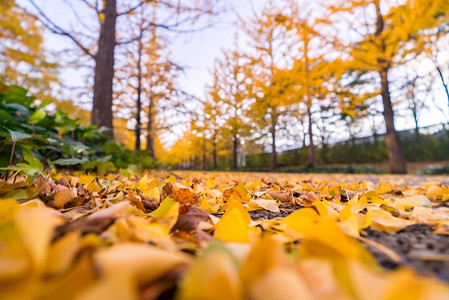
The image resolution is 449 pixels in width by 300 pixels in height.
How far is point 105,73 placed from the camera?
11.8 feet

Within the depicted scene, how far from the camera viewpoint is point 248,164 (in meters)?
15.5

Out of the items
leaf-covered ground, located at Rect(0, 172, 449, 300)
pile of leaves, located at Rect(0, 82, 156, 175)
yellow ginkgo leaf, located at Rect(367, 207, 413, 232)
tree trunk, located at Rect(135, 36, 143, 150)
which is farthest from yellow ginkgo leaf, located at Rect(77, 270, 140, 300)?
tree trunk, located at Rect(135, 36, 143, 150)

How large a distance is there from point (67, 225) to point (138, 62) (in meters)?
7.95

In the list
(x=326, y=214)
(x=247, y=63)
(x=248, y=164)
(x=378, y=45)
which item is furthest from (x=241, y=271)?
(x=248, y=164)

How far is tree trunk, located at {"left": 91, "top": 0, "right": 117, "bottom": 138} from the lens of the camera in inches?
138

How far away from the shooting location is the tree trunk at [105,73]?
3.51m

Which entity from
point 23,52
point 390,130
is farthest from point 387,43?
point 23,52

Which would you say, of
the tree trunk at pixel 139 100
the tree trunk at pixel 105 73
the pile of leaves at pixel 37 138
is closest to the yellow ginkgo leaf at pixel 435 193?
the pile of leaves at pixel 37 138

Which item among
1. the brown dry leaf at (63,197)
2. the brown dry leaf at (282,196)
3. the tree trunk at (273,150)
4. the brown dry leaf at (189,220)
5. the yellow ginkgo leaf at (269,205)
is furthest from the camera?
the tree trunk at (273,150)

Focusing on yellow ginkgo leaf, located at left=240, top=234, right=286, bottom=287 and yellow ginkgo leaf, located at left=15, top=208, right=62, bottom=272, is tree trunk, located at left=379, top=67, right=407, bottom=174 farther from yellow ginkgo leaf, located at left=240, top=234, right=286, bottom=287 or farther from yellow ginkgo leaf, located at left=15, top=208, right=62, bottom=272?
yellow ginkgo leaf, located at left=15, top=208, right=62, bottom=272

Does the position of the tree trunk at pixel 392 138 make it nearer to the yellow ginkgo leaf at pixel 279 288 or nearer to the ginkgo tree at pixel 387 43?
the ginkgo tree at pixel 387 43

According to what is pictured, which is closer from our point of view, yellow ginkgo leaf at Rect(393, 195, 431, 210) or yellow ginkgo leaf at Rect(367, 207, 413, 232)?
yellow ginkgo leaf at Rect(367, 207, 413, 232)

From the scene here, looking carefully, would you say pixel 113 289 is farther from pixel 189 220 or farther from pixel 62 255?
pixel 189 220

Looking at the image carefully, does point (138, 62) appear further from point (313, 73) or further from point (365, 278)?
point (365, 278)
